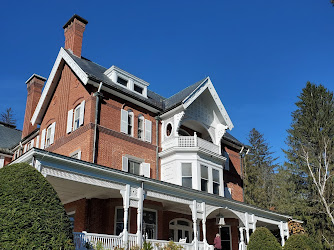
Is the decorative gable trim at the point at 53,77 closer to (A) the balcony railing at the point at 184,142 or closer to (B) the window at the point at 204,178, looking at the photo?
(A) the balcony railing at the point at 184,142

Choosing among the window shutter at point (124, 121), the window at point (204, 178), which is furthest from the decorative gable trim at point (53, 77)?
the window at point (204, 178)

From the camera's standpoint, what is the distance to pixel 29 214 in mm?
9211

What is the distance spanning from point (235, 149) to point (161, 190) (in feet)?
48.3

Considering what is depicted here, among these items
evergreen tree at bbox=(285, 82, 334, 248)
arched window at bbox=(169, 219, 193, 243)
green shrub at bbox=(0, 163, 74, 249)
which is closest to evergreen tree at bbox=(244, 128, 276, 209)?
evergreen tree at bbox=(285, 82, 334, 248)

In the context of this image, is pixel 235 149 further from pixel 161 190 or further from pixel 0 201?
pixel 0 201

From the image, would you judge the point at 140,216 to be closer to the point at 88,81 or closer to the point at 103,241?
the point at 103,241

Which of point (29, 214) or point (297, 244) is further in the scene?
point (297, 244)

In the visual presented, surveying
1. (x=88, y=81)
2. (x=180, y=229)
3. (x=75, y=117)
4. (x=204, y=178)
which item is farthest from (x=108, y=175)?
(x=180, y=229)

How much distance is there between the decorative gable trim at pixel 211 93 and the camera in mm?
22837

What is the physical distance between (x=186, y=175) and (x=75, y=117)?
7.84 meters

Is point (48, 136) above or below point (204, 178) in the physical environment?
above

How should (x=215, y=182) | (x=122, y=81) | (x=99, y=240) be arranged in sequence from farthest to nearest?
(x=122, y=81) < (x=215, y=182) < (x=99, y=240)

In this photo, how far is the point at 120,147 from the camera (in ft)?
67.2

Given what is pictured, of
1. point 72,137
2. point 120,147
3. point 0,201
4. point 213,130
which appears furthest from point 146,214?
point 0,201
